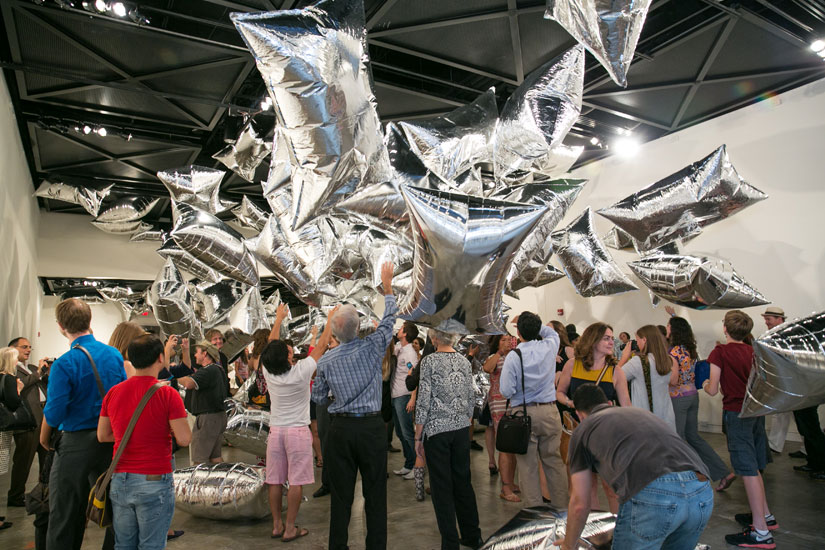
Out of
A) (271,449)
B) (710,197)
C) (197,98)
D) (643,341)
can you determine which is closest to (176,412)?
(271,449)

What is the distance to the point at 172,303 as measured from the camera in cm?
699

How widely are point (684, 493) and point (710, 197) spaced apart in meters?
3.94

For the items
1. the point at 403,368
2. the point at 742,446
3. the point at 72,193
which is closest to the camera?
the point at 742,446

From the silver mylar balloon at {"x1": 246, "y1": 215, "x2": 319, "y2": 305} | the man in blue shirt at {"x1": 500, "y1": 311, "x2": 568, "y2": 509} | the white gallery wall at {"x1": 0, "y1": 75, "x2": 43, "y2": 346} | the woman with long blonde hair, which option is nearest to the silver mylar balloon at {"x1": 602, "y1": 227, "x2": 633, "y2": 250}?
the woman with long blonde hair

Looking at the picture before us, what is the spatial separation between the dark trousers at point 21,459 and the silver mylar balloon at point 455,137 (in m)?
3.96

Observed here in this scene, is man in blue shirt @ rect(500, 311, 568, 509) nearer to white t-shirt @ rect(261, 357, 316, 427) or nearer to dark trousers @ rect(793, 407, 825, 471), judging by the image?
white t-shirt @ rect(261, 357, 316, 427)

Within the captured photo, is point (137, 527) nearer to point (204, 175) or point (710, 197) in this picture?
point (204, 175)

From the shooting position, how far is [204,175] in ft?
19.1

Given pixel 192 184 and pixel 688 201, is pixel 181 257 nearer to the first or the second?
pixel 192 184

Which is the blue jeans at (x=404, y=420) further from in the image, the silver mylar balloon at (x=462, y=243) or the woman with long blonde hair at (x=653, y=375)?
the silver mylar balloon at (x=462, y=243)

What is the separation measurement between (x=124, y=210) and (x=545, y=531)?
8.73 metres

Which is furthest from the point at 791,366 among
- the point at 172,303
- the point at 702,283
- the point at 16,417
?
the point at 172,303

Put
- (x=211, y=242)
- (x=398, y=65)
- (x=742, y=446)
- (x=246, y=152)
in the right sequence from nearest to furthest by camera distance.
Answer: (x=742, y=446) → (x=211, y=242) → (x=246, y=152) → (x=398, y=65)

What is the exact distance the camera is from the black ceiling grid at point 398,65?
5.24 meters
